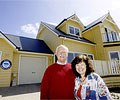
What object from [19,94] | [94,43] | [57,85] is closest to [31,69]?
[19,94]

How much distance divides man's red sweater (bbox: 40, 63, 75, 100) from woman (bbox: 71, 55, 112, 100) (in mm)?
128

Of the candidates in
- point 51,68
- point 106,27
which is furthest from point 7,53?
point 106,27

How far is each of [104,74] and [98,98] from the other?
17.9 ft

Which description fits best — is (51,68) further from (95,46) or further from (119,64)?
(95,46)

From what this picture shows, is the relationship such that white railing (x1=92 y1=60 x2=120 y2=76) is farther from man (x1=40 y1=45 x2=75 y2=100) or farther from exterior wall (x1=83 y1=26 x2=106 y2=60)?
man (x1=40 y1=45 x2=75 y2=100)

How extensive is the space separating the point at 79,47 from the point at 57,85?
641 cm

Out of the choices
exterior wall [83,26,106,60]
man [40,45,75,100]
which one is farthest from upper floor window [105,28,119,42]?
man [40,45,75,100]

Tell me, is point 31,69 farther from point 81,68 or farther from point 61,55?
point 81,68

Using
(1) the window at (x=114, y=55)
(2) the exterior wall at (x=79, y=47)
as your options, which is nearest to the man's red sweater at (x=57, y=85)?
(2) the exterior wall at (x=79, y=47)

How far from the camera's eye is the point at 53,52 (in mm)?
7836

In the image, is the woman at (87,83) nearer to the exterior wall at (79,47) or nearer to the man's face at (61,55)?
the man's face at (61,55)

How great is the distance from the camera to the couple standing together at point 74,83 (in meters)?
1.24

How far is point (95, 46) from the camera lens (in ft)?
28.5

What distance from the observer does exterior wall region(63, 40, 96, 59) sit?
Result: 6.90m
